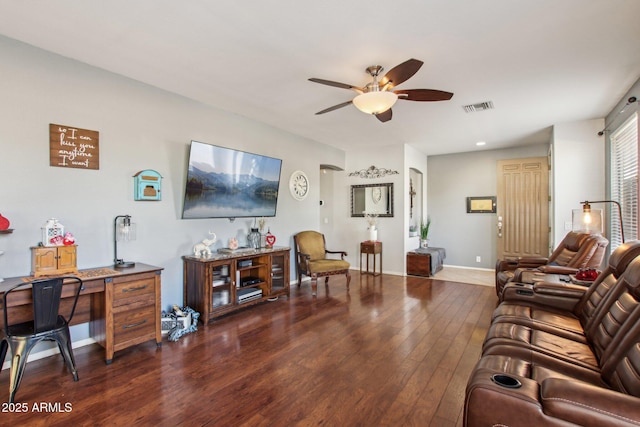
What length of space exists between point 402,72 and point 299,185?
10.9 ft

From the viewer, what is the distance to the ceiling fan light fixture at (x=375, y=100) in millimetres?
2768

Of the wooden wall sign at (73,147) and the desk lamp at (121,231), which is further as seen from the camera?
the desk lamp at (121,231)

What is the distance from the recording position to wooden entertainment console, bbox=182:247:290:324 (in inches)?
140

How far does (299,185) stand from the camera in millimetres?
5602

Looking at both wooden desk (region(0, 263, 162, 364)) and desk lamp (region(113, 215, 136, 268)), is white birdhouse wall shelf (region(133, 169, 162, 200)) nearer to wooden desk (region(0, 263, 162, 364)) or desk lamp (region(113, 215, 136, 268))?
desk lamp (region(113, 215, 136, 268))

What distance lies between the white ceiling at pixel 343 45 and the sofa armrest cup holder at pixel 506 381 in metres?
2.23

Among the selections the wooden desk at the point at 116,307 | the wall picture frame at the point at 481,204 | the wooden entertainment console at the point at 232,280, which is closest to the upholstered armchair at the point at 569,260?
the wall picture frame at the point at 481,204

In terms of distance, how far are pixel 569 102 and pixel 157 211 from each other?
5.16m

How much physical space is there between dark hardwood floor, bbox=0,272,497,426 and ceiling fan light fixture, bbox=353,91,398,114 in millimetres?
2258

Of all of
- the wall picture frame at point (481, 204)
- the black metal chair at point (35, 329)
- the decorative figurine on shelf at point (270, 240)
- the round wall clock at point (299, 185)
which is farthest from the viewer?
the wall picture frame at point (481, 204)

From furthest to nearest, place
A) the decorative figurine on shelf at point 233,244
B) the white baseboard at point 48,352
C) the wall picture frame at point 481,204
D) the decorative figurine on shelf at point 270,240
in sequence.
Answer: the wall picture frame at point 481,204, the decorative figurine on shelf at point 270,240, the decorative figurine on shelf at point 233,244, the white baseboard at point 48,352

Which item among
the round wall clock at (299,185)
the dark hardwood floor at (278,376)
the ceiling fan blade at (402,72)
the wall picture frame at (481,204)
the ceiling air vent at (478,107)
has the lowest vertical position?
the dark hardwood floor at (278,376)

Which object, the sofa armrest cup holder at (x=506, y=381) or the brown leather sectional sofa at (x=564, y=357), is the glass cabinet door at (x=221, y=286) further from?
the sofa armrest cup holder at (x=506, y=381)

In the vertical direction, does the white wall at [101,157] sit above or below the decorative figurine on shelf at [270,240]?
above
